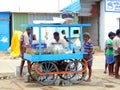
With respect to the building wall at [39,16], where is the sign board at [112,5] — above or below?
above

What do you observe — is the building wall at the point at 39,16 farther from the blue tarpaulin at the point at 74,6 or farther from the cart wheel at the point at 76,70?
the cart wheel at the point at 76,70

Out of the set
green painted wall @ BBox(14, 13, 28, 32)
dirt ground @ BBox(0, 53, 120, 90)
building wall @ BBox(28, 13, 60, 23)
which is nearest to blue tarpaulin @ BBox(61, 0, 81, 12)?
building wall @ BBox(28, 13, 60, 23)

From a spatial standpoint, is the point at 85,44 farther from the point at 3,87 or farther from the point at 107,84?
the point at 3,87

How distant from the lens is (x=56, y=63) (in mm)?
12023

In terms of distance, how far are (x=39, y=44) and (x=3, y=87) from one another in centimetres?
159

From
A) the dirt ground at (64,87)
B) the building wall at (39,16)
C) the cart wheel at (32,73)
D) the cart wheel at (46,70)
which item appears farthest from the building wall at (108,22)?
the cart wheel at (46,70)

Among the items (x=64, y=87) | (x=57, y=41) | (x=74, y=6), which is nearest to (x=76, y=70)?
(x=64, y=87)

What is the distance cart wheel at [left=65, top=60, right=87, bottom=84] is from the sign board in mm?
15644

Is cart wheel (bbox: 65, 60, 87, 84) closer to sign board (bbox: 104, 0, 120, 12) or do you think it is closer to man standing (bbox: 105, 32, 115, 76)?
man standing (bbox: 105, 32, 115, 76)

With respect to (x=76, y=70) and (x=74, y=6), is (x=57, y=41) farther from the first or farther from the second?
(x=74, y=6)

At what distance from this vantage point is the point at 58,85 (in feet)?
38.8

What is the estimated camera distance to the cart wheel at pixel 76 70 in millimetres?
12000

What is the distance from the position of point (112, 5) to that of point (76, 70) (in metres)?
16.0

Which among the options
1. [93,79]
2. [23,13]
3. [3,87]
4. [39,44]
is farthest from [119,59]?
[23,13]
